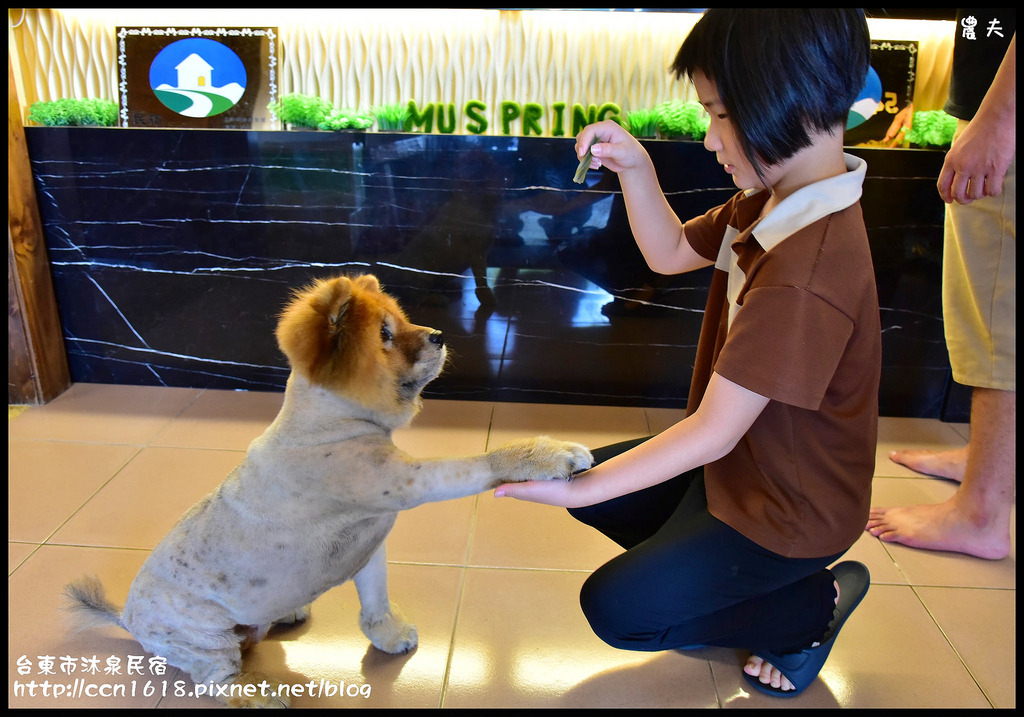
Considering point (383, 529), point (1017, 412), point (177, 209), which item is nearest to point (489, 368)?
point (177, 209)

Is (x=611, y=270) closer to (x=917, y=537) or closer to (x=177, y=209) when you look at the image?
(x=917, y=537)

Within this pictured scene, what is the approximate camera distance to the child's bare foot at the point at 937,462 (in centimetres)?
219

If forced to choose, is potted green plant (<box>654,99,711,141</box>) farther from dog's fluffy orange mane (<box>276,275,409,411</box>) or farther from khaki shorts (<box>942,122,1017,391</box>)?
dog's fluffy orange mane (<box>276,275,409,411</box>)

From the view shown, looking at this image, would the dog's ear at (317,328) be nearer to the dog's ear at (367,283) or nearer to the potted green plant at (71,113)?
the dog's ear at (367,283)

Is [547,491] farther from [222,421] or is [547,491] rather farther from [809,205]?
[222,421]

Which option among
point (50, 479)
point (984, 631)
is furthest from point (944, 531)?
point (50, 479)

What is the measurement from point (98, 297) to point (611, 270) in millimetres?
1812

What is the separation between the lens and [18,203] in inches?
95.8

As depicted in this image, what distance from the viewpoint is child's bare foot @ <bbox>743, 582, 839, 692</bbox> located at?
4.61 feet

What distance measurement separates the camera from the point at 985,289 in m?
1.83

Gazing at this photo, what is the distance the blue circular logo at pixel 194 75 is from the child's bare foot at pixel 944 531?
240cm

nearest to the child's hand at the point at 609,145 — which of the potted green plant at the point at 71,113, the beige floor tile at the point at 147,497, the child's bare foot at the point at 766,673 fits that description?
the child's bare foot at the point at 766,673

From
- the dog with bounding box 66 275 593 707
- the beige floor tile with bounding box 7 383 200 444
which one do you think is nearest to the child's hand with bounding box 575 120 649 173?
the dog with bounding box 66 275 593 707

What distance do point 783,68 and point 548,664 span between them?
3.78 ft
